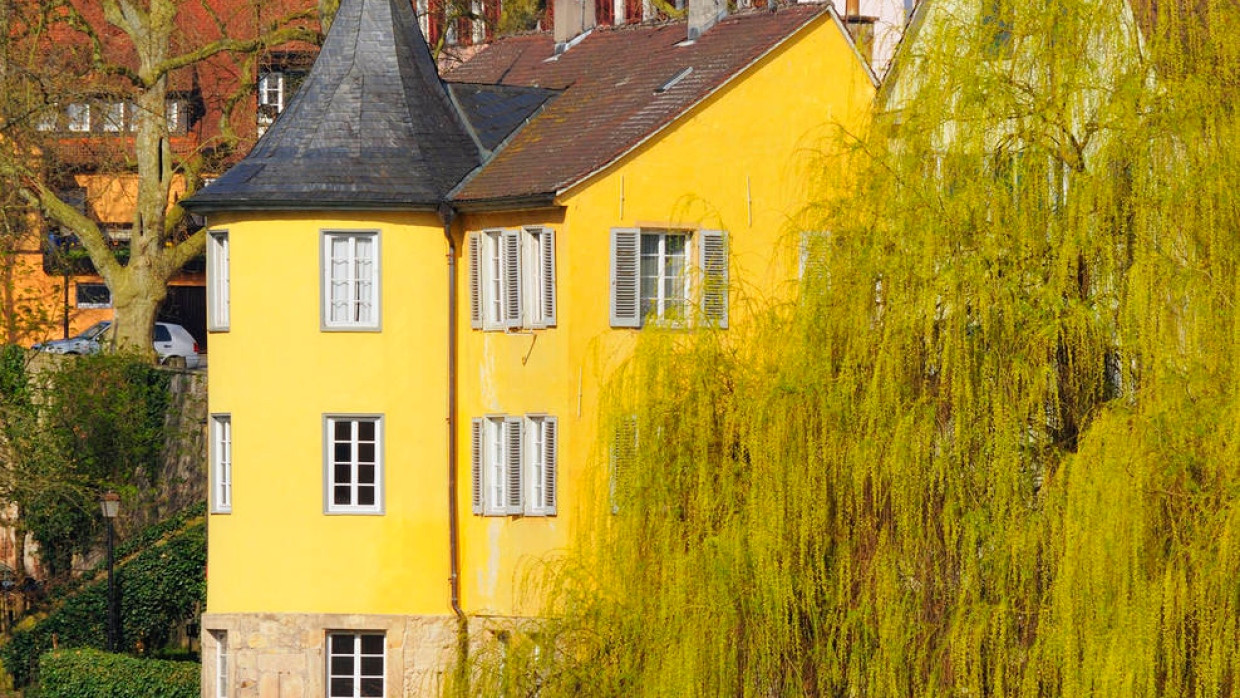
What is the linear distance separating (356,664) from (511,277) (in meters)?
5.59

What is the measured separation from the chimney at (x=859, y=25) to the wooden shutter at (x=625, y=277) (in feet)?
12.4

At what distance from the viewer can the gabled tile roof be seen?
1282 inches

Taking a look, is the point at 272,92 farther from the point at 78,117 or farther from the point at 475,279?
the point at 475,279

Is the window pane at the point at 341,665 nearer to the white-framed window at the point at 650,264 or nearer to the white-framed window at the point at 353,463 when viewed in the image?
the white-framed window at the point at 353,463

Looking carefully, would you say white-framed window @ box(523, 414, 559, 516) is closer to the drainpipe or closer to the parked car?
the drainpipe

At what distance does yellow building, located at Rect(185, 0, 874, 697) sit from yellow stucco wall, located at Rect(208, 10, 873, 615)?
3 centimetres

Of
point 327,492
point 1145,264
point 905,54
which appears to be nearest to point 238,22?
point 327,492

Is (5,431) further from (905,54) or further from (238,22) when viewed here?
(905,54)

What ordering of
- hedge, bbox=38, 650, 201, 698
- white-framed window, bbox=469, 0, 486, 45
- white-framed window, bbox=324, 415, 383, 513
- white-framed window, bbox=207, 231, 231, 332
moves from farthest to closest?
white-framed window, bbox=469, 0, 486, 45
hedge, bbox=38, 650, 201, 698
white-framed window, bbox=207, 231, 231, 332
white-framed window, bbox=324, 415, 383, 513

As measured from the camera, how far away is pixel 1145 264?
23.0 metres

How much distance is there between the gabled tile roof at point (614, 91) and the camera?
107ft

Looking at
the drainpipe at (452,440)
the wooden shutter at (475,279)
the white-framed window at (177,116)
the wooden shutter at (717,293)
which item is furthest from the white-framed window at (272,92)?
the wooden shutter at (717,293)

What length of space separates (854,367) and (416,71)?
12.6 m

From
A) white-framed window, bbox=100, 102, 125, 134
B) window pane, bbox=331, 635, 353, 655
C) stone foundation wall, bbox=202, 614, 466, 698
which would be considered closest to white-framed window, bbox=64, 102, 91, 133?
white-framed window, bbox=100, 102, 125, 134
